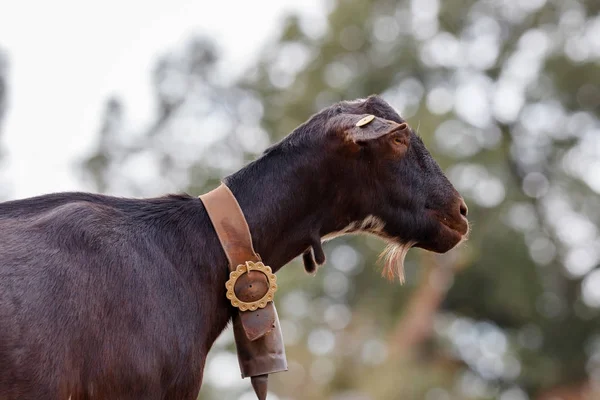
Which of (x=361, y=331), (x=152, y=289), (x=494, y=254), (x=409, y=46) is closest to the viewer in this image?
(x=152, y=289)

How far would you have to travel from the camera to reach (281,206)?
21.0 feet

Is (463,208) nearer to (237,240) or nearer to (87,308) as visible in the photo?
(237,240)

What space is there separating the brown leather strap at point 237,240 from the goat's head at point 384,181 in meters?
0.57

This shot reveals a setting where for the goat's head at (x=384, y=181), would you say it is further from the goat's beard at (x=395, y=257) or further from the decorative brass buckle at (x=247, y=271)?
the decorative brass buckle at (x=247, y=271)

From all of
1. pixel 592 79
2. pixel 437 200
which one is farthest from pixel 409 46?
pixel 437 200

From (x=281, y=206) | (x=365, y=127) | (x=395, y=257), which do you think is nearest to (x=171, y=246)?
(x=281, y=206)

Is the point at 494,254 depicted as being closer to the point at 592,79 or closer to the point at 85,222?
the point at 592,79

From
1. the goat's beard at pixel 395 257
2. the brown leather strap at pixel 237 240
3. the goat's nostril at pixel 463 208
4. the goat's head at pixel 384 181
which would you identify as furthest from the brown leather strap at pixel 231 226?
the goat's nostril at pixel 463 208

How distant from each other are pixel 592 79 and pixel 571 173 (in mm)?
3011

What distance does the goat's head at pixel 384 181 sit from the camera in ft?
21.0

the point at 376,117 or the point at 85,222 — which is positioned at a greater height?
the point at 376,117

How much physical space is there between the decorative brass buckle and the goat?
7cm

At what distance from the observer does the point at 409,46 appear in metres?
33.9

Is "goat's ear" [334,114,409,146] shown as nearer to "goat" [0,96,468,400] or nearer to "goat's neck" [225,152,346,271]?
"goat" [0,96,468,400]
